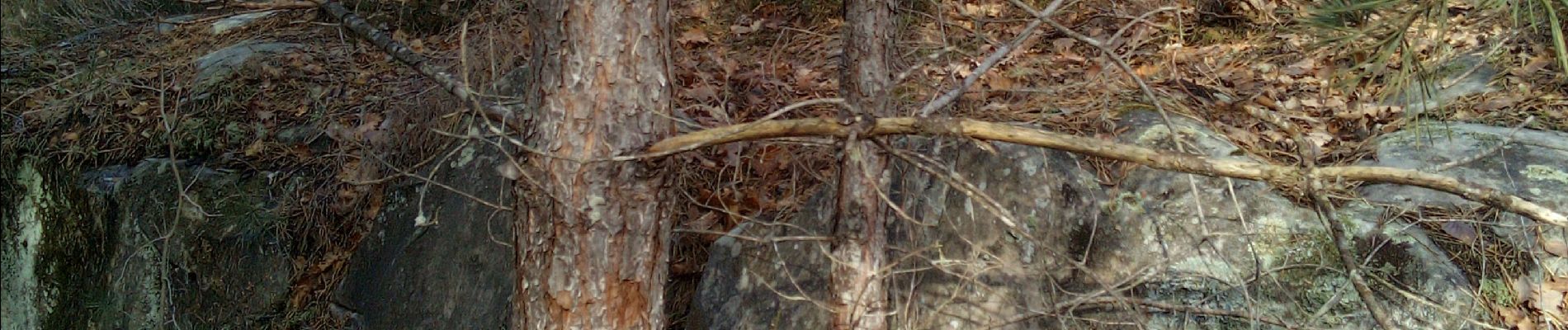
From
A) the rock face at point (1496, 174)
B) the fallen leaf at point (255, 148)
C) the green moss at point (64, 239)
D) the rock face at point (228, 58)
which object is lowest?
the green moss at point (64, 239)

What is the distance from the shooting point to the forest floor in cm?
444

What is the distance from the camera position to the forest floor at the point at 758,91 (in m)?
4.44

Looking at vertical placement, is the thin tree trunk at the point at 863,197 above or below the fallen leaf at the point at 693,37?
above

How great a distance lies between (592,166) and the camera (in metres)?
3.07

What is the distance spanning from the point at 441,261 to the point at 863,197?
86.9 inches

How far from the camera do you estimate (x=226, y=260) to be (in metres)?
5.23

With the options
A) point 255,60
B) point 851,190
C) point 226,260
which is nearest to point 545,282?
point 851,190

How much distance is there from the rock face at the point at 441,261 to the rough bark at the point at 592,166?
137 cm

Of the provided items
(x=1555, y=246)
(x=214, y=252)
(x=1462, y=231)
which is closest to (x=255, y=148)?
(x=214, y=252)

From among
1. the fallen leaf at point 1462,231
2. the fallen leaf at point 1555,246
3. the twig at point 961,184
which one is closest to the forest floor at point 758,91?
the twig at point 961,184

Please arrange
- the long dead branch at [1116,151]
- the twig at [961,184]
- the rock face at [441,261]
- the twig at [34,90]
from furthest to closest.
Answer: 1. the twig at [34,90]
2. the rock face at [441,261]
3. the twig at [961,184]
4. the long dead branch at [1116,151]

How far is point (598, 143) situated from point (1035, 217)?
1.65m

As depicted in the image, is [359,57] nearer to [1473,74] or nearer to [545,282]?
[545,282]

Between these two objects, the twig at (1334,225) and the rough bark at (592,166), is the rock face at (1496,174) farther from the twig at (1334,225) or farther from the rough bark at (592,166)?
the rough bark at (592,166)
